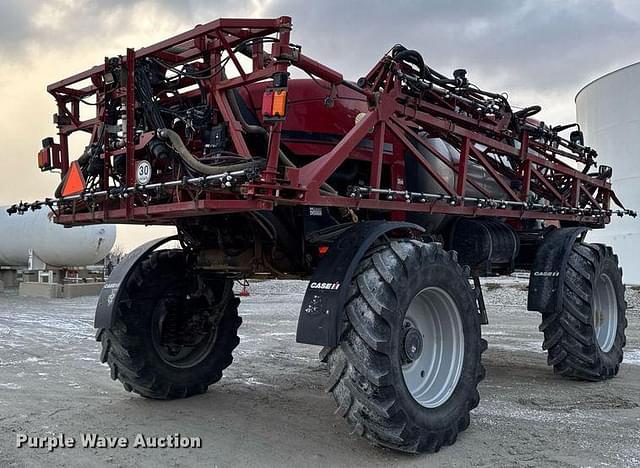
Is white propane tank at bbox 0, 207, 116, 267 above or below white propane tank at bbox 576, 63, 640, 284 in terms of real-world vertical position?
below

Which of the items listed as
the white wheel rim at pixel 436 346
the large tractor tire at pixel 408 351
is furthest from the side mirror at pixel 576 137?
the white wheel rim at pixel 436 346

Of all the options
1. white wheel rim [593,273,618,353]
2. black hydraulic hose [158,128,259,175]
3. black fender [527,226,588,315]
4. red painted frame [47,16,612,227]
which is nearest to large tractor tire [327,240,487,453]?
red painted frame [47,16,612,227]

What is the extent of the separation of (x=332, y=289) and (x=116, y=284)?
2243 mm

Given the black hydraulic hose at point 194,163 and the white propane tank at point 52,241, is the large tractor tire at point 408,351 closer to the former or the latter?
the black hydraulic hose at point 194,163

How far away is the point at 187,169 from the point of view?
4684mm

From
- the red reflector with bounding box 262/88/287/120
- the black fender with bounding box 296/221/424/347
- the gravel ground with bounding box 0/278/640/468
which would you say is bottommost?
the gravel ground with bounding box 0/278/640/468

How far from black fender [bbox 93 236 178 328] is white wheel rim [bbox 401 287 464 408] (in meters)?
2.43

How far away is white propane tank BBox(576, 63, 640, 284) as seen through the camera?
24.3m

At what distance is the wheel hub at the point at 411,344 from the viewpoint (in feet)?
15.3

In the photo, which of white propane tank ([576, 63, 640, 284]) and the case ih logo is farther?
white propane tank ([576, 63, 640, 284])

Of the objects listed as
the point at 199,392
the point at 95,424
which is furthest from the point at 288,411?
the point at 95,424

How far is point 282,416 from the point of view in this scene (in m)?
5.58

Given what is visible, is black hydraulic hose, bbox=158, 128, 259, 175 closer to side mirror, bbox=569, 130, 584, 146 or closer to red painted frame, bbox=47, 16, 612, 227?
red painted frame, bbox=47, 16, 612, 227

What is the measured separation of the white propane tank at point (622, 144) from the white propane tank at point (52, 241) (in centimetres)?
1798
